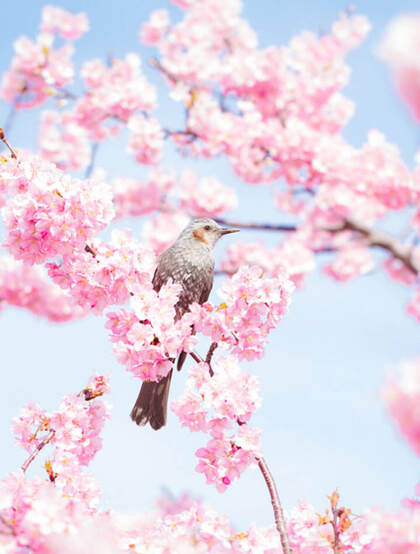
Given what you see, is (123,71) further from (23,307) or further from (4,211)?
(4,211)

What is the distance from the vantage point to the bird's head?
177 inches

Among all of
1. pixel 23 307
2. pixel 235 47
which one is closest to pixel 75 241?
pixel 23 307

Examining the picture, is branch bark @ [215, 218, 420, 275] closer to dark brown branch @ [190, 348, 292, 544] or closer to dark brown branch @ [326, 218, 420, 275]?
dark brown branch @ [326, 218, 420, 275]

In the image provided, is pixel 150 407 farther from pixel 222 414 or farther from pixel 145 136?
pixel 145 136

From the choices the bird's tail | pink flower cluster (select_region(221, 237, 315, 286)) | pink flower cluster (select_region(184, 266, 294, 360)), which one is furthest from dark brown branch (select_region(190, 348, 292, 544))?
pink flower cluster (select_region(221, 237, 315, 286))

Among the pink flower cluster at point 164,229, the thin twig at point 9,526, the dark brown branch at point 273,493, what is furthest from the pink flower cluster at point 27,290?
the thin twig at point 9,526

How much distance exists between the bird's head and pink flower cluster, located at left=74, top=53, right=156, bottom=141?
5325mm

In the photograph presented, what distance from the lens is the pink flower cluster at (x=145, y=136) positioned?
934 cm

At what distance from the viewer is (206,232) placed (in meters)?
4.54

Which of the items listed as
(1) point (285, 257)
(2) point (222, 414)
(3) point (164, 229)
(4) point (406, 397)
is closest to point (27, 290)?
(3) point (164, 229)

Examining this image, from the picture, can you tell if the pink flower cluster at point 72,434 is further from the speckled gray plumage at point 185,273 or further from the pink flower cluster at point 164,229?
the pink flower cluster at point 164,229

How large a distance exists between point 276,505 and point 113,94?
25.3 ft

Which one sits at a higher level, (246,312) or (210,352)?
(246,312)

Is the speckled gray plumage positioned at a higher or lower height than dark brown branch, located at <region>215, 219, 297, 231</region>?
lower
